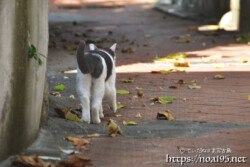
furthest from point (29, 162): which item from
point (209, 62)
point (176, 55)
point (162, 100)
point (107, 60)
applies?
point (176, 55)

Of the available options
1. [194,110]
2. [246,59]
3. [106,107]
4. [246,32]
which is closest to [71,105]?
[106,107]

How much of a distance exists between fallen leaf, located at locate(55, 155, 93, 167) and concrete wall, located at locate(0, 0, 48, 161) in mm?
445

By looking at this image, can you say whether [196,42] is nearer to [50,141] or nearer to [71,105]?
[71,105]

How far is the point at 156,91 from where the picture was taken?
772cm

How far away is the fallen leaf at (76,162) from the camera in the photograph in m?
4.36

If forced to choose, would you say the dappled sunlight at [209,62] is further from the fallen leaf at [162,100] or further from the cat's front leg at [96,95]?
the cat's front leg at [96,95]

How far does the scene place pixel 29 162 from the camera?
169 inches

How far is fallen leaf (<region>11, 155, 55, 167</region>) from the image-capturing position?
14.1ft

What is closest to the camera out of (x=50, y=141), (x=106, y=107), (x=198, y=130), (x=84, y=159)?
(x=84, y=159)

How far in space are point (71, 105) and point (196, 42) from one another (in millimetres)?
7373

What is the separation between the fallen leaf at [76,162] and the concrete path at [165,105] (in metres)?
0.12

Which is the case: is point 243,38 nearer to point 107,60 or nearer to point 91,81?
point 107,60

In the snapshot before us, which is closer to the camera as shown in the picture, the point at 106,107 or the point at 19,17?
the point at 19,17

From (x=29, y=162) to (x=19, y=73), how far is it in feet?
2.42
